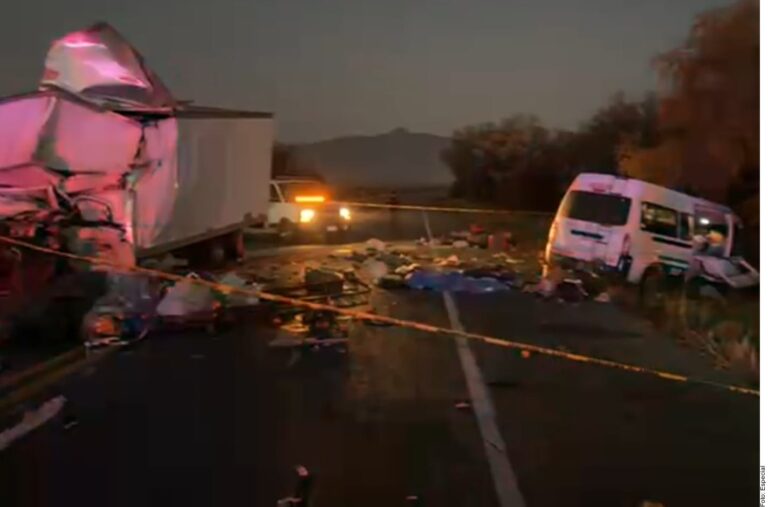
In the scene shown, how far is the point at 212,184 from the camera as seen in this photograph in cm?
250

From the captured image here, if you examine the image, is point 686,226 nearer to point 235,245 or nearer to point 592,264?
point 592,264

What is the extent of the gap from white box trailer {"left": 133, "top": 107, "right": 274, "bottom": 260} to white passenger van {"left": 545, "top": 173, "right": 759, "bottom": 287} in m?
0.69

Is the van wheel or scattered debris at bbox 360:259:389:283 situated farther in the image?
scattered debris at bbox 360:259:389:283

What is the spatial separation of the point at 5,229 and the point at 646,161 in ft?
4.62

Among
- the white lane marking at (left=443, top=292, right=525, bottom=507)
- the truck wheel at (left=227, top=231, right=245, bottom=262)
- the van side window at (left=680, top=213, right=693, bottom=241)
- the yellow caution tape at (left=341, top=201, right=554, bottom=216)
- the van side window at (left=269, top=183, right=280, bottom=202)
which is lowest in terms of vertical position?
the white lane marking at (left=443, top=292, right=525, bottom=507)

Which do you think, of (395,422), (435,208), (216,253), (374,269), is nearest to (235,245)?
(216,253)

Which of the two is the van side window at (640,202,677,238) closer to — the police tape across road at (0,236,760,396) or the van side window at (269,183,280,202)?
the police tape across road at (0,236,760,396)

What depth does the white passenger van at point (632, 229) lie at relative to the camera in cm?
254

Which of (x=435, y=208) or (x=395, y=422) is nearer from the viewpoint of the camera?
(x=435, y=208)

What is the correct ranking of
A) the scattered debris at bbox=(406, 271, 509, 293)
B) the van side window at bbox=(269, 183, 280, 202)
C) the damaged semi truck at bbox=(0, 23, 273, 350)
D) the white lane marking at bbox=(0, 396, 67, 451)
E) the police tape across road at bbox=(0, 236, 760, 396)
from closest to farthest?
the damaged semi truck at bbox=(0, 23, 273, 350)
the police tape across road at bbox=(0, 236, 760, 396)
the van side window at bbox=(269, 183, 280, 202)
the scattered debris at bbox=(406, 271, 509, 293)
the white lane marking at bbox=(0, 396, 67, 451)

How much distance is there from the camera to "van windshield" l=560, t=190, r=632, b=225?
8.43 ft

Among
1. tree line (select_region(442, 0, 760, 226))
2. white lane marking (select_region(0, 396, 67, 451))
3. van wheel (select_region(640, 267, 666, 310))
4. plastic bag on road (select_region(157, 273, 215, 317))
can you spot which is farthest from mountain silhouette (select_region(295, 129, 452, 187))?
white lane marking (select_region(0, 396, 67, 451))

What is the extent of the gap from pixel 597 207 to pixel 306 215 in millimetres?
663

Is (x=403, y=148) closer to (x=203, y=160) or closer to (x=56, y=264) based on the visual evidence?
(x=203, y=160)
